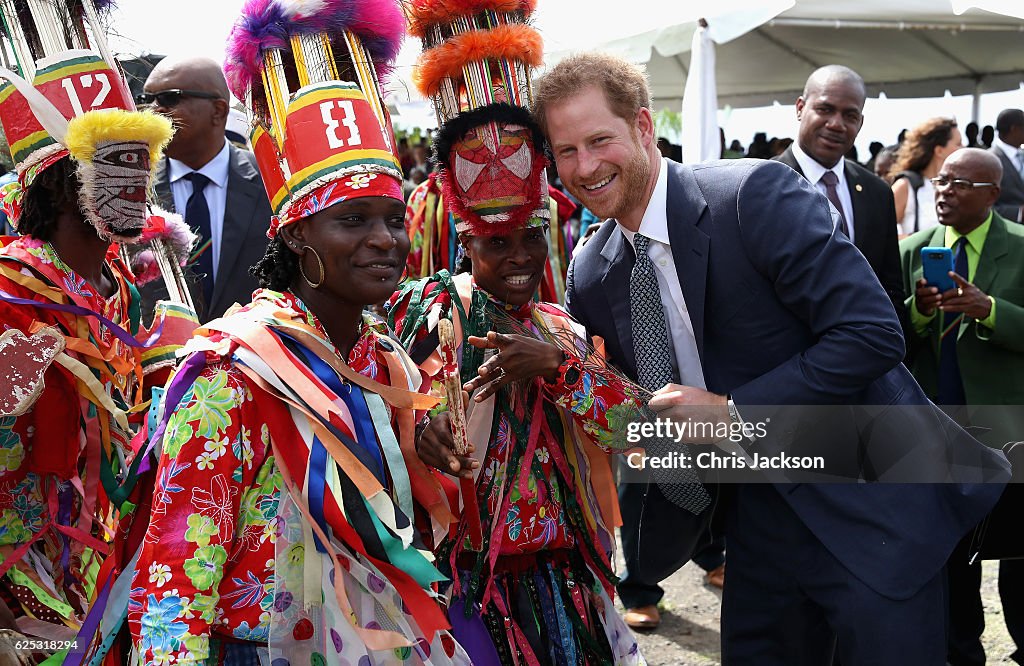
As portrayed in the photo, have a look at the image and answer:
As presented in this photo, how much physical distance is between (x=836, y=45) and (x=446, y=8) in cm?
702

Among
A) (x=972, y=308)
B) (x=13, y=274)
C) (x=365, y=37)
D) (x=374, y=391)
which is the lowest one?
(x=972, y=308)

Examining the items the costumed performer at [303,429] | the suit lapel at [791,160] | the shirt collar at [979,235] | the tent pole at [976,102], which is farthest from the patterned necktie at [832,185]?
the tent pole at [976,102]

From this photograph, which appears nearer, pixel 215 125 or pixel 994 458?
pixel 994 458

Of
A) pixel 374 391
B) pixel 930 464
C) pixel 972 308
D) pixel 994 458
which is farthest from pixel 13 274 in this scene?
pixel 972 308

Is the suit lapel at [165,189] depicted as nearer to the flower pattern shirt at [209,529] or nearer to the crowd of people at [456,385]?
the crowd of people at [456,385]

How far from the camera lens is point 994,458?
108 inches

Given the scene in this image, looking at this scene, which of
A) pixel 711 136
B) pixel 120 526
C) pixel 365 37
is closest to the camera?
pixel 120 526

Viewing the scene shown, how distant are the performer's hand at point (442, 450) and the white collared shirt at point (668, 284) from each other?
72 centimetres

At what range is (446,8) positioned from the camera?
2742 mm

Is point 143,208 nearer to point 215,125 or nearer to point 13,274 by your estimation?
point 13,274

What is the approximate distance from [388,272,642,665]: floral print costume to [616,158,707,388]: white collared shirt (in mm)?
177

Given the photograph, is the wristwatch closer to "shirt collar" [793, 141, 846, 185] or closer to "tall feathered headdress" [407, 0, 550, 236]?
"tall feathered headdress" [407, 0, 550, 236]

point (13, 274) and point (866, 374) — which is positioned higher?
point (13, 274)

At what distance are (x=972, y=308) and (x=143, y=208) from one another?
3505mm
